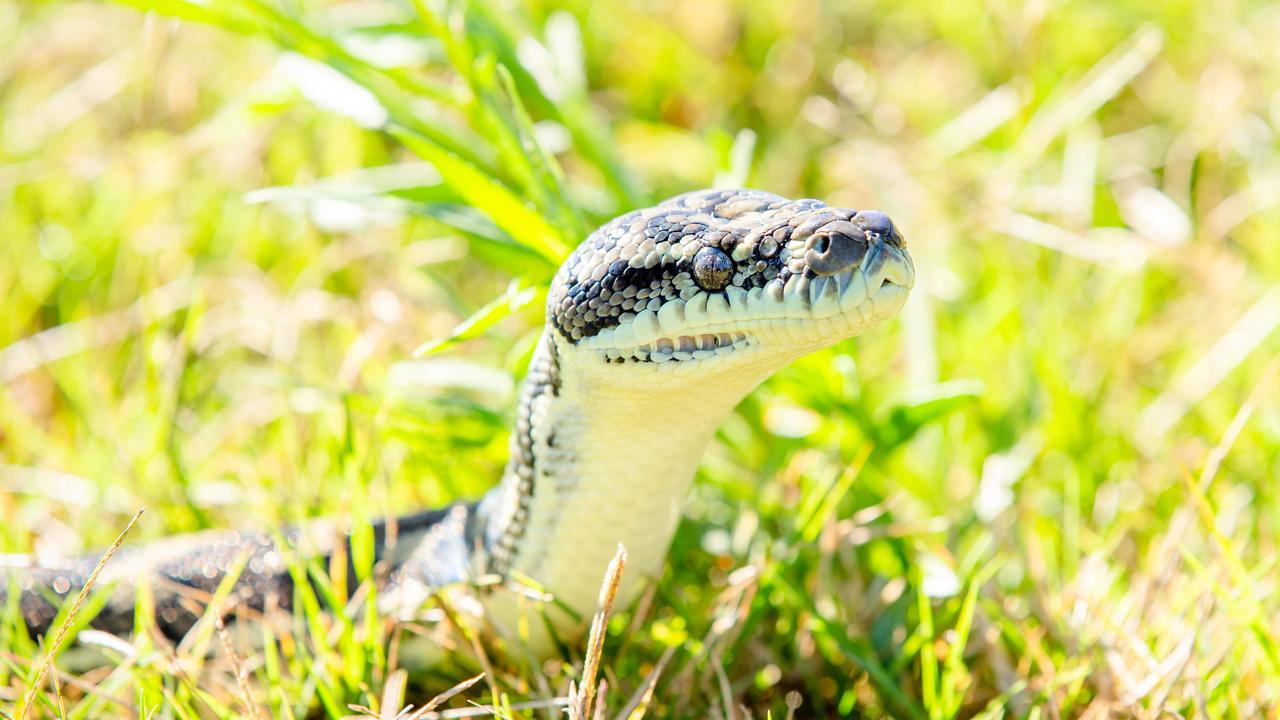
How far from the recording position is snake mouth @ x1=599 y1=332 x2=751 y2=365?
7.86 ft

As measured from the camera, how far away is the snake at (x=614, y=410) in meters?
2.34

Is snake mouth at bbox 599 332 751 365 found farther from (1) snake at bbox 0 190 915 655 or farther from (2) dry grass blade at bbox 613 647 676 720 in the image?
(2) dry grass blade at bbox 613 647 676 720

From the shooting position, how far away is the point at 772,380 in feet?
11.7

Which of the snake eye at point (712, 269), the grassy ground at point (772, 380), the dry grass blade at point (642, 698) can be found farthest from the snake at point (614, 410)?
the dry grass blade at point (642, 698)

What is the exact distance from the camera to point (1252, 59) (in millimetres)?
4848

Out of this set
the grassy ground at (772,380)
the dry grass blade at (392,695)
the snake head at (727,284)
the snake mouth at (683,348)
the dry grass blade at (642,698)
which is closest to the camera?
the snake head at (727,284)

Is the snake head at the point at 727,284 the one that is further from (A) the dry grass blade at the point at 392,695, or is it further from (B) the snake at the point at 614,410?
(A) the dry grass blade at the point at 392,695

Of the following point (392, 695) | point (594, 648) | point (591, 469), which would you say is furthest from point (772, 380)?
point (392, 695)

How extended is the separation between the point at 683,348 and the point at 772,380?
1186mm

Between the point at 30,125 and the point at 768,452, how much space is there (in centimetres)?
371

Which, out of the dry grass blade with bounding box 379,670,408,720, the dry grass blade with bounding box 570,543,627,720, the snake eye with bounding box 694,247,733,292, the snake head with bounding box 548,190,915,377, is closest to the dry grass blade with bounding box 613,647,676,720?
the dry grass blade with bounding box 570,543,627,720

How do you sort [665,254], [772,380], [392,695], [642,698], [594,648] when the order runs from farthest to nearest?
[772,380], [642,698], [392,695], [665,254], [594,648]

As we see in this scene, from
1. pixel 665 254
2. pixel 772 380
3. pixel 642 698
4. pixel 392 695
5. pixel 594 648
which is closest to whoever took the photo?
pixel 594 648

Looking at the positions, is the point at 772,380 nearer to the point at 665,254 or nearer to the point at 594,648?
the point at 665,254
